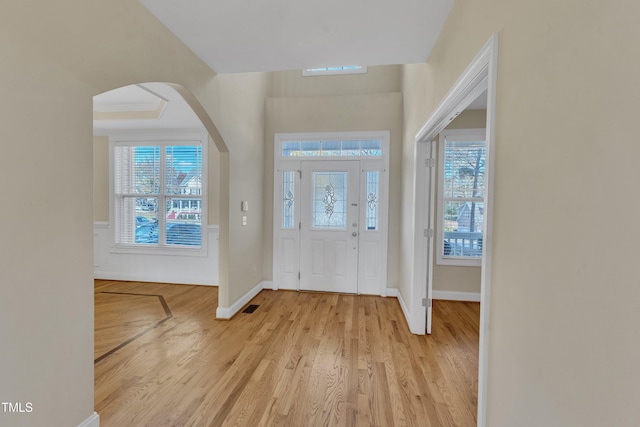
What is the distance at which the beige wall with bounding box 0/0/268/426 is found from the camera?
125cm

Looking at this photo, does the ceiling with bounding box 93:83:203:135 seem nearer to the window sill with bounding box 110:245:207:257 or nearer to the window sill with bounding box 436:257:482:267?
the window sill with bounding box 110:245:207:257

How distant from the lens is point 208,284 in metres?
4.75

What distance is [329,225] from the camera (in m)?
4.42

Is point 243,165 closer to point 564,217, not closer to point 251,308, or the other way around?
point 251,308

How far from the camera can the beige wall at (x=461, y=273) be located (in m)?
4.11

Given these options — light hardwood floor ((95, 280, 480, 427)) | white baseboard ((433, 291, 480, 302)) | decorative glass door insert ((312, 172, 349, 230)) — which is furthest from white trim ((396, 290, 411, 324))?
decorative glass door insert ((312, 172, 349, 230))

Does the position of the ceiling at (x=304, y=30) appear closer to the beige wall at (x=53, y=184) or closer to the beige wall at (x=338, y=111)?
the beige wall at (x=53, y=184)

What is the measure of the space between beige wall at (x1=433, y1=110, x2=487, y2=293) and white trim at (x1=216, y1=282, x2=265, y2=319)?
268 centimetres

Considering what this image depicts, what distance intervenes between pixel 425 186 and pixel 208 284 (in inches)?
147

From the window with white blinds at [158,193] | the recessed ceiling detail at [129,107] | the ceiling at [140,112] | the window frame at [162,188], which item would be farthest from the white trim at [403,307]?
the recessed ceiling detail at [129,107]

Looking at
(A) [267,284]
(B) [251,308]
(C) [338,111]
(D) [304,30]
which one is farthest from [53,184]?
(C) [338,111]

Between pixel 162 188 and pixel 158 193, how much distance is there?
0.12 m

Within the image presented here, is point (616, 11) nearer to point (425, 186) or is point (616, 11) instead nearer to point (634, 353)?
point (634, 353)

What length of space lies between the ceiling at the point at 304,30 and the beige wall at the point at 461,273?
183 centimetres
